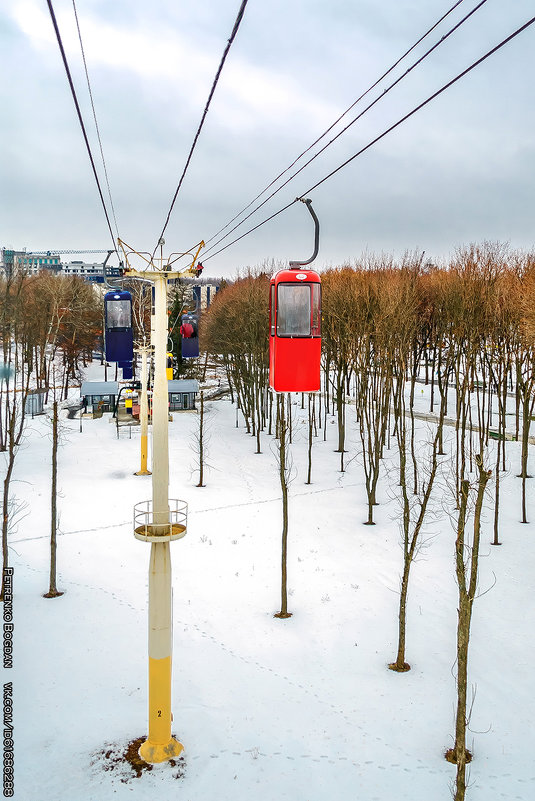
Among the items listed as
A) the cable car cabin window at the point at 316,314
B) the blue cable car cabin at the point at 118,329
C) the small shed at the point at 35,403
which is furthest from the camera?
the small shed at the point at 35,403

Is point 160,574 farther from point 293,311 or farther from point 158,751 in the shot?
point 293,311

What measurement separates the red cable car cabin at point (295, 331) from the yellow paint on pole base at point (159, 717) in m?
5.91

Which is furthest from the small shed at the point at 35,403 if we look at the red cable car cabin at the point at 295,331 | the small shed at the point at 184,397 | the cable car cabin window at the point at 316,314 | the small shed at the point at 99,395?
the cable car cabin window at the point at 316,314

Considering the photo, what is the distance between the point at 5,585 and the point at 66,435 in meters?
23.4

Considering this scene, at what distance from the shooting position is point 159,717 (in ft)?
35.6

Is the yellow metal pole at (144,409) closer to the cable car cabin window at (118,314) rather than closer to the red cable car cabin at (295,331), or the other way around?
the cable car cabin window at (118,314)

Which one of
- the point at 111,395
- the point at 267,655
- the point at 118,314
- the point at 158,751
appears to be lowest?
the point at 267,655

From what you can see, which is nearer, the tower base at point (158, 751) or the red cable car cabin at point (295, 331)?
the tower base at point (158, 751)

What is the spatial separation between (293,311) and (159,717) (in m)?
8.48

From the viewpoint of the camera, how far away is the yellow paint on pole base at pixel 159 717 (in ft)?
34.5

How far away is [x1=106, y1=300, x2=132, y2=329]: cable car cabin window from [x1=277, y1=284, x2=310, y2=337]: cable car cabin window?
32.0 ft

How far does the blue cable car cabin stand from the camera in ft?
67.4

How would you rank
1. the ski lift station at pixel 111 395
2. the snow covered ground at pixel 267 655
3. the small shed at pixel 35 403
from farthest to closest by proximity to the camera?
the ski lift station at pixel 111 395 < the small shed at pixel 35 403 < the snow covered ground at pixel 267 655

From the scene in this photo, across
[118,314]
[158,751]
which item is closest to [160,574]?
[158,751]
